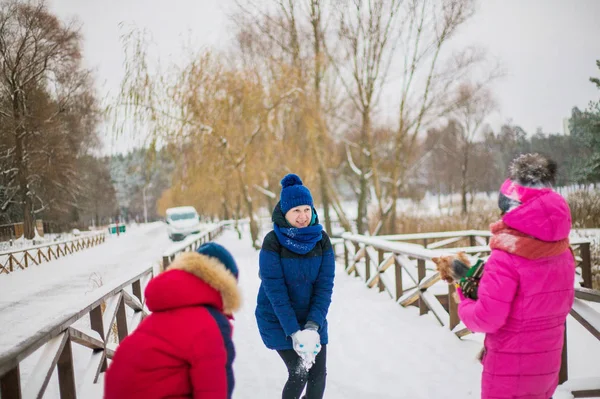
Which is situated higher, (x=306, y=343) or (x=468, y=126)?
(x=468, y=126)

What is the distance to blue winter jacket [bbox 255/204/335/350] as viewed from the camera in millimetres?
2377

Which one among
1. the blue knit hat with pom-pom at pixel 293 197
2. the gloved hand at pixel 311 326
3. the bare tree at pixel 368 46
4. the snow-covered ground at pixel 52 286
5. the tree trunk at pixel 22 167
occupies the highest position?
the bare tree at pixel 368 46

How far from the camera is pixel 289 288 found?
Result: 2459 mm

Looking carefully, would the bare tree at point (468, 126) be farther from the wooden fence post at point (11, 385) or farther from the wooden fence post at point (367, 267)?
the wooden fence post at point (11, 385)

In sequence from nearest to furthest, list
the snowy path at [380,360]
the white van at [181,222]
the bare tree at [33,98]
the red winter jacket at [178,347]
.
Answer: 1. the red winter jacket at [178,347]
2. the bare tree at [33,98]
3. the snowy path at [380,360]
4. the white van at [181,222]

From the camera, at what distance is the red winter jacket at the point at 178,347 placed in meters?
1.43

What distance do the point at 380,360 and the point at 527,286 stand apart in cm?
268

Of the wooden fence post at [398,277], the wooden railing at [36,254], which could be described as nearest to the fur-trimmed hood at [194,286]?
the wooden railing at [36,254]

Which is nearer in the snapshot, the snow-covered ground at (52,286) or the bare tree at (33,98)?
the snow-covered ground at (52,286)

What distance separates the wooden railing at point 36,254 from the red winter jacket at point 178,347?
2051 millimetres

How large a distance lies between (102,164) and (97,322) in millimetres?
2163

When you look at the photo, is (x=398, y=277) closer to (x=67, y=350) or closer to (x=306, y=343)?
(x=306, y=343)

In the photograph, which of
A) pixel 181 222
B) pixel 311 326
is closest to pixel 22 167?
pixel 311 326

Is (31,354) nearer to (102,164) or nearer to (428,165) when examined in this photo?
(102,164)
